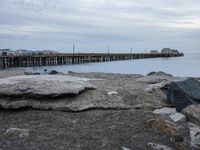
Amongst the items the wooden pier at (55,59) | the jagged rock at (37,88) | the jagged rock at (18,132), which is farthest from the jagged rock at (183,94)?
the wooden pier at (55,59)

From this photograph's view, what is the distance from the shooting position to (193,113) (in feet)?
26.8

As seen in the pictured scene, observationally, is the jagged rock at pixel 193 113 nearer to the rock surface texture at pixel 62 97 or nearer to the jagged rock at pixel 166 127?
the jagged rock at pixel 166 127

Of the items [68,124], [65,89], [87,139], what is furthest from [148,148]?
[65,89]

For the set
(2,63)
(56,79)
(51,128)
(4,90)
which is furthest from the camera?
(2,63)

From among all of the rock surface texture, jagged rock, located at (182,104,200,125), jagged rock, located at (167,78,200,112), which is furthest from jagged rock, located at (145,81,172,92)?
jagged rock, located at (182,104,200,125)

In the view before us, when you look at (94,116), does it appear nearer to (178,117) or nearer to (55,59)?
(178,117)

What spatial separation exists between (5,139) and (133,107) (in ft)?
10.2

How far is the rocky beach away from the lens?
688 centimetres

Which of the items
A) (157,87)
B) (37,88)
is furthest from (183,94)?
(37,88)

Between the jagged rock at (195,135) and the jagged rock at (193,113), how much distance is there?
18cm

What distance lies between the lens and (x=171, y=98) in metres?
9.20

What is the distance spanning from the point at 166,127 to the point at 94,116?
167cm

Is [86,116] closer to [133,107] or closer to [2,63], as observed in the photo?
[133,107]

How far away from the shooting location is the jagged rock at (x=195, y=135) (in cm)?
686
